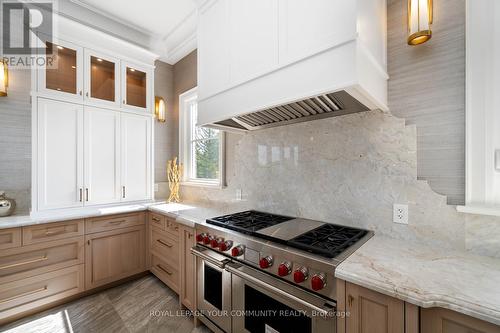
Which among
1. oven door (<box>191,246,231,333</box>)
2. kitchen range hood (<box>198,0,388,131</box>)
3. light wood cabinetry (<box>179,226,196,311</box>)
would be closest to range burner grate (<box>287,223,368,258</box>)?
oven door (<box>191,246,231,333</box>)

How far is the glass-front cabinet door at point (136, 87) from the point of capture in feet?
8.87

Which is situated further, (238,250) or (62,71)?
(62,71)

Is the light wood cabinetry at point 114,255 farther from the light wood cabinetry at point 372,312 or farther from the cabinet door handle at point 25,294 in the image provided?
the light wood cabinetry at point 372,312

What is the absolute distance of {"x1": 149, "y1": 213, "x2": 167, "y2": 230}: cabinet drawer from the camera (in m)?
2.35

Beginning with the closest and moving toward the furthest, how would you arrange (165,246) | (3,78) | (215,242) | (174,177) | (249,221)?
(215,242)
(249,221)
(3,78)
(165,246)
(174,177)

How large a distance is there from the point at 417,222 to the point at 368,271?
0.60 metres

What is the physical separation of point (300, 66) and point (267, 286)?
4.11ft

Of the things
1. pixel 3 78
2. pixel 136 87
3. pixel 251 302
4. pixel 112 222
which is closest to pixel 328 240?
pixel 251 302

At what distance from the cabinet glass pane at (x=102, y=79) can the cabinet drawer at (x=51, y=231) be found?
140 cm

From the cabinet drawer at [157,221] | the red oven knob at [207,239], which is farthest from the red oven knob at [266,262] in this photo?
the cabinet drawer at [157,221]

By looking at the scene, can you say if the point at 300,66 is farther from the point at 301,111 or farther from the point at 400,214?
the point at 400,214

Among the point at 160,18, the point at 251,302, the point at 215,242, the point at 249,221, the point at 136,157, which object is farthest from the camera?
the point at 136,157

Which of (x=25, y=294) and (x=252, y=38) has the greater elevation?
(x=252, y=38)

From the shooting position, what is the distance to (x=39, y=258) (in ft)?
6.53
